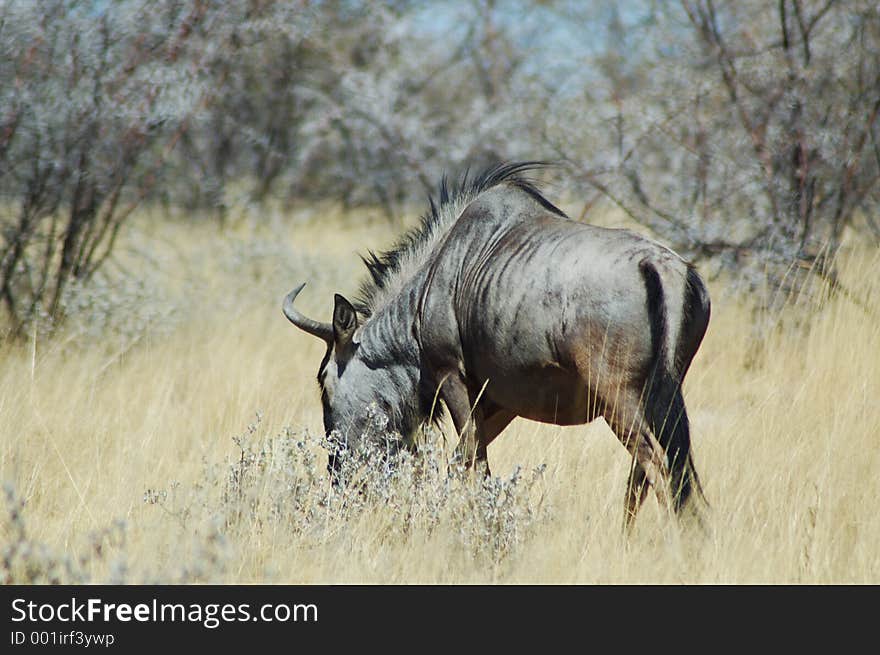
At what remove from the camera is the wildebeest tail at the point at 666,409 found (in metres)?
3.46

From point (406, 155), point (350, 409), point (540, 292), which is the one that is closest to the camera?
point (540, 292)

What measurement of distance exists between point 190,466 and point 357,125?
724cm

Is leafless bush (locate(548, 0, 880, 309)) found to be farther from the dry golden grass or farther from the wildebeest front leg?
the wildebeest front leg

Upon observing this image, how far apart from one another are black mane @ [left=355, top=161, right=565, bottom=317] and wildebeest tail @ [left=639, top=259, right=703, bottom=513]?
46.7 inches

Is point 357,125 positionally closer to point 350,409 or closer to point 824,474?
point 350,409

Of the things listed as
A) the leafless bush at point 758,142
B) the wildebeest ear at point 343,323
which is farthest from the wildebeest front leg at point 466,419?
the leafless bush at point 758,142

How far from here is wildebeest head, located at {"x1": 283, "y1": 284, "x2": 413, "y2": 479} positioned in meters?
4.64

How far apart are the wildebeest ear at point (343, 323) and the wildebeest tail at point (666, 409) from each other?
5.20ft

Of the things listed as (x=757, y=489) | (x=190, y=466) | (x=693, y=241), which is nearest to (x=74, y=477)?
(x=190, y=466)

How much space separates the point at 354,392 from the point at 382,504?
819 millimetres

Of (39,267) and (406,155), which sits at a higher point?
(406,155)

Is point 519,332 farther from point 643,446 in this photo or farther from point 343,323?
point 343,323

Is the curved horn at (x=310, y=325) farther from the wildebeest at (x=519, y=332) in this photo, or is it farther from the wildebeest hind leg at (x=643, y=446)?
the wildebeest hind leg at (x=643, y=446)

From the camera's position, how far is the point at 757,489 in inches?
165
